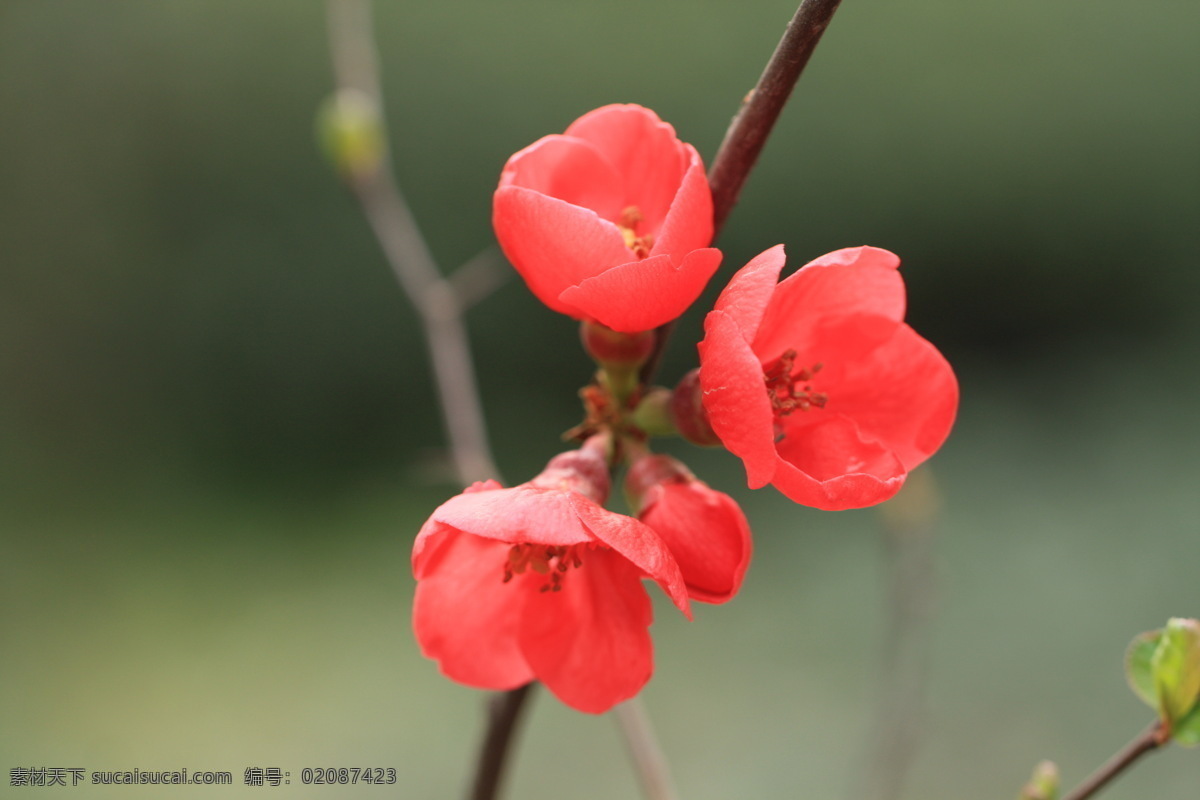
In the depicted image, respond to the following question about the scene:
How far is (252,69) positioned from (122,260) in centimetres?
94

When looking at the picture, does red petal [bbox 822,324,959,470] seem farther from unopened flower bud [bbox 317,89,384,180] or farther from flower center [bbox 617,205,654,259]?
unopened flower bud [bbox 317,89,384,180]

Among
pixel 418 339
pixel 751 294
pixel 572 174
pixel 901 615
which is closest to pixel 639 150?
pixel 572 174

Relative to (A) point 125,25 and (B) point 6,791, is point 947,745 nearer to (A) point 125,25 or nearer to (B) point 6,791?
(B) point 6,791

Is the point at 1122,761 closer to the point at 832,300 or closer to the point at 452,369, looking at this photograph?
the point at 832,300

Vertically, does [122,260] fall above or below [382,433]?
above

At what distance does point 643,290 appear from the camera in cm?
43

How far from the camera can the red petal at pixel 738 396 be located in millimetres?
417

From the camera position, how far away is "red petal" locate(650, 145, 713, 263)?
420 mm

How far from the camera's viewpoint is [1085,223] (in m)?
3.54

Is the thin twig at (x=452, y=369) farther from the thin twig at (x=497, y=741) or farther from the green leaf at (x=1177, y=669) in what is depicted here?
the green leaf at (x=1177, y=669)

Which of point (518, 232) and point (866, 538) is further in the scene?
point (866, 538)

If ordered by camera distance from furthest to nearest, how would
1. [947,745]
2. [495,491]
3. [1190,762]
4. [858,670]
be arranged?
[858,670] → [947,745] → [1190,762] → [495,491]

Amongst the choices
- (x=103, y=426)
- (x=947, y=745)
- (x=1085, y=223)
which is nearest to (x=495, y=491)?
(x=947, y=745)

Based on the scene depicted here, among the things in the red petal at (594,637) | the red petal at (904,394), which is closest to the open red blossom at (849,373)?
the red petal at (904,394)
